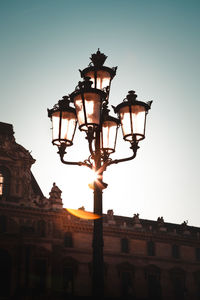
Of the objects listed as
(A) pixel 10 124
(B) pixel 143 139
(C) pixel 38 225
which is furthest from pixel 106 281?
(B) pixel 143 139

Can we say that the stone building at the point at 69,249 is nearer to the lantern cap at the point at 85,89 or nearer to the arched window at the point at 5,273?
the arched window at the point at 5,273

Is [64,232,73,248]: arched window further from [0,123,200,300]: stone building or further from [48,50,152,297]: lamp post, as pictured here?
[48,50,152,297]: lamp post

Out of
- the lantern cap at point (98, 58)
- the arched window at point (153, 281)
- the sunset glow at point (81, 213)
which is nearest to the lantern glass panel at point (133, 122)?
the lantern cap at point (98, 58)

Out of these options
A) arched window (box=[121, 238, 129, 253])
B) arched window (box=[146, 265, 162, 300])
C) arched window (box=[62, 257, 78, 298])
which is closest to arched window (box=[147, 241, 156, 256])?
arched window (box=[146, 265, 162, 300])

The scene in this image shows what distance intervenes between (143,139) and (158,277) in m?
37.0

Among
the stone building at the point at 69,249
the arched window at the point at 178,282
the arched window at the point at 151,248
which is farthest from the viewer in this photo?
the arched window at the point at 151,248

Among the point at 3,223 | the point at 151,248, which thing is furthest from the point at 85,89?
the point at 151,248

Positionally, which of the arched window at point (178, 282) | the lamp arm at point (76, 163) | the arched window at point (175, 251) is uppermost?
the lamp arm at point (76, 163)

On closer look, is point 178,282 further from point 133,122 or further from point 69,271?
point 133,122

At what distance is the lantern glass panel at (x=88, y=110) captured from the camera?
6602 millimetres

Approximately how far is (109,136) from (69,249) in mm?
30864

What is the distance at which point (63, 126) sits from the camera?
7.11 metres

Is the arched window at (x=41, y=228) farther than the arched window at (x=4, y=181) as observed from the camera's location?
Yes

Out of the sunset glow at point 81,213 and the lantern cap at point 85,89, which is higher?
the sunset glow at point 81,213
